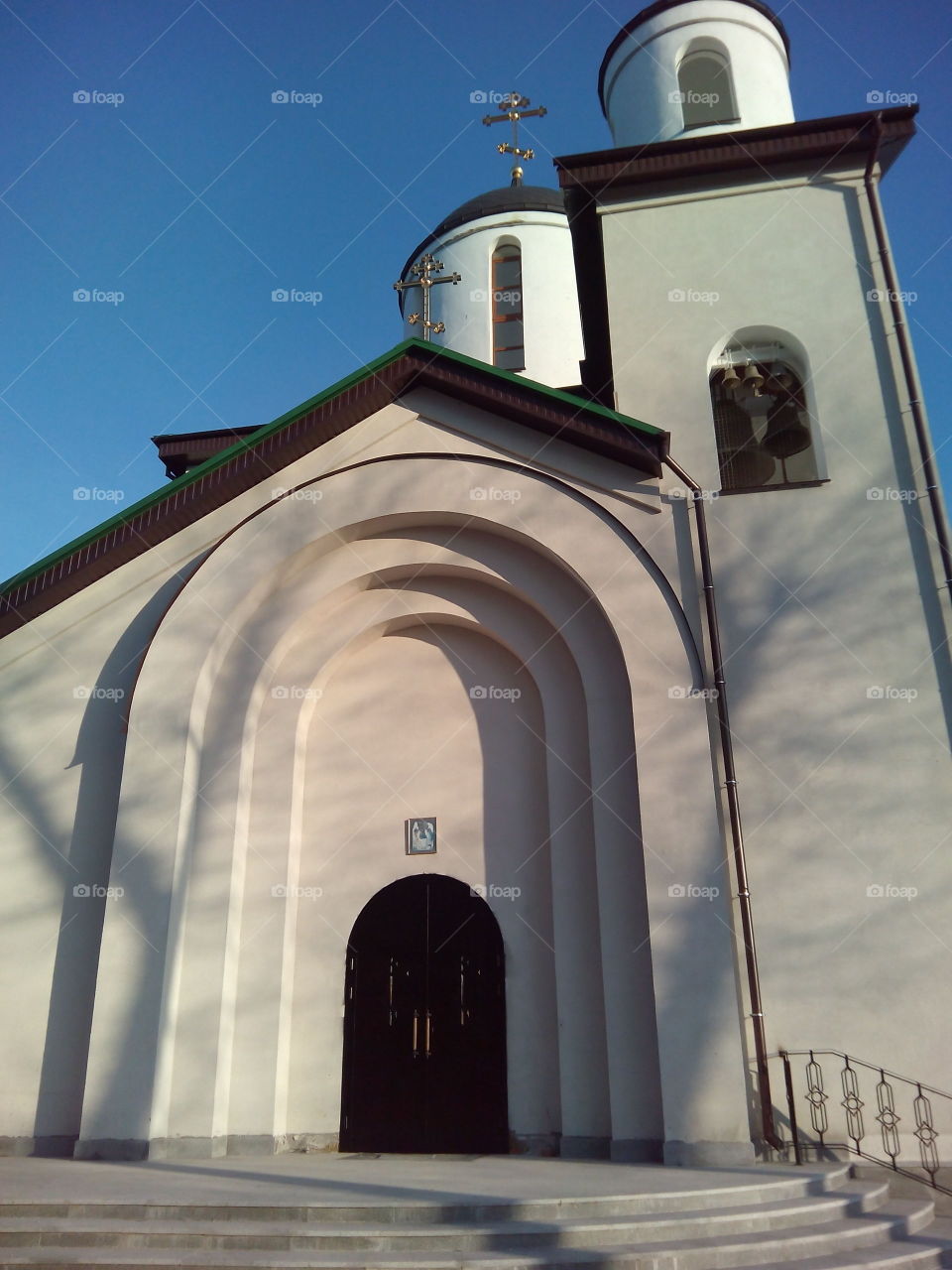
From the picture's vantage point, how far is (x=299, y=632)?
9.81 meters

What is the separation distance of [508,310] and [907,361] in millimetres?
8085

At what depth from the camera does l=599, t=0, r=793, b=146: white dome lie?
40.9 feet

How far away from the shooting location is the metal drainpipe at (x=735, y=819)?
7.39 metres

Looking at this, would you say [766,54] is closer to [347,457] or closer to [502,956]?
[347,457]

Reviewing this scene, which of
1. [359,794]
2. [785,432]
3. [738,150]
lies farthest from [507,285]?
[359,794]

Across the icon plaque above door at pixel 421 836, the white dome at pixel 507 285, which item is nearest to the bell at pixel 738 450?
the icon plaque above door at pixel 421 836

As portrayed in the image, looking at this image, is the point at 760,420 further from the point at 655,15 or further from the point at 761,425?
the point at 655,15

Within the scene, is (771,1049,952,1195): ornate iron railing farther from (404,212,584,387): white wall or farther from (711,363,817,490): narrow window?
(404,212,584,387): white wall

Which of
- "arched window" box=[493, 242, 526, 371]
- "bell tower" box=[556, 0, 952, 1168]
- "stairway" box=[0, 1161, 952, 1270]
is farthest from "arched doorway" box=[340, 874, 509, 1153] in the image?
"arched window" box=[493, 242, 526, 371]

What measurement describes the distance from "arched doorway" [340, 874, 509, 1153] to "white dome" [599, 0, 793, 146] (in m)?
9.52

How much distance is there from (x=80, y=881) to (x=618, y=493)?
19.2ft

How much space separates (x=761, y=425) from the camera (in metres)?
10.4

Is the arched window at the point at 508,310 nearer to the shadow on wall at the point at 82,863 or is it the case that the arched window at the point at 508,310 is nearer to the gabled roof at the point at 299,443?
the gabled roof at the point at 299,443

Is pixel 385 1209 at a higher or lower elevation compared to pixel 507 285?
lower
